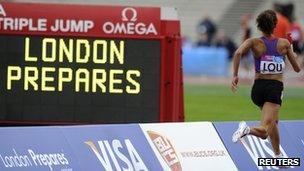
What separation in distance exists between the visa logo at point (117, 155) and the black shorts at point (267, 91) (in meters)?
1.71

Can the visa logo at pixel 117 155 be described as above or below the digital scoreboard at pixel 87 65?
below

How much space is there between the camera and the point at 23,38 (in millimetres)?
13031

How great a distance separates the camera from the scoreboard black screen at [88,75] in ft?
42.4

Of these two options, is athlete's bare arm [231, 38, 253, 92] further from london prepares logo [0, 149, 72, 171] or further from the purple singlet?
london prepares logo [0, 149, 72, 171]

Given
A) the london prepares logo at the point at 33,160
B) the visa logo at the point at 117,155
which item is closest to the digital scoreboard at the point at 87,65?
the visa logo at the point at 117,155

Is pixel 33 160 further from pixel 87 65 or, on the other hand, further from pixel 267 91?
pixel 267 91

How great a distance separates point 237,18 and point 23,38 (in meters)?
27.8

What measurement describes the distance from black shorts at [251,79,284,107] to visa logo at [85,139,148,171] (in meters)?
1.71

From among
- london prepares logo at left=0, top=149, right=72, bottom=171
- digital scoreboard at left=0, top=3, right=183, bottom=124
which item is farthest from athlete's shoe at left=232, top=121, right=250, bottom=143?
london prepares logo at left=0, top=149, right=72, bottom=171

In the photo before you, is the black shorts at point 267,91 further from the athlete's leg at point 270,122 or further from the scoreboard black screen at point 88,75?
the scoreboard black screen at point 88,75

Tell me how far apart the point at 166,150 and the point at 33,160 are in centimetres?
205

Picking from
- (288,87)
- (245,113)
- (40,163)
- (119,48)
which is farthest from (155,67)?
(288,87)

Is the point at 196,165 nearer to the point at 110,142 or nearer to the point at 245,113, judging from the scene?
the point at 110,142

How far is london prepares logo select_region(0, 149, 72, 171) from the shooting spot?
982 centimetres
